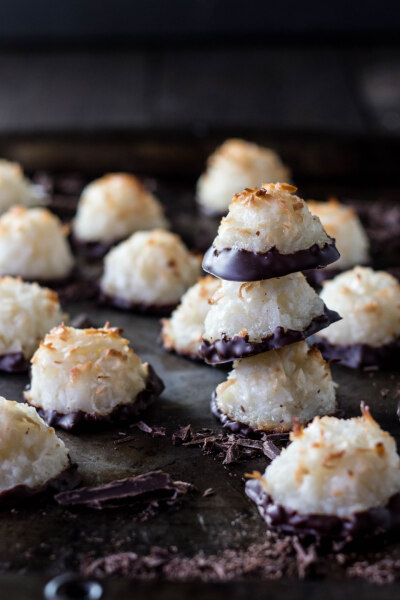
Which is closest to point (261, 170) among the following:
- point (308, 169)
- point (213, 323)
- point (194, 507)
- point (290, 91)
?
point (308, 169)

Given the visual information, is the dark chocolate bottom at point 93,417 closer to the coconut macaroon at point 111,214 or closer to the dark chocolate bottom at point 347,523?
the dark chocolate bottom at point 347,523

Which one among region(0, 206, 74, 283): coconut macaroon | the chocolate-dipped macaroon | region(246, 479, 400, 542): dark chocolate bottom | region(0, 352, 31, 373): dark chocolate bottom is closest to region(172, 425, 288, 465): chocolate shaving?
region(246, 479, 400, 542): dark chocolate bottom

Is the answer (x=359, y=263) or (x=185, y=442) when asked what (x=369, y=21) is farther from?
(x=185, y=442)

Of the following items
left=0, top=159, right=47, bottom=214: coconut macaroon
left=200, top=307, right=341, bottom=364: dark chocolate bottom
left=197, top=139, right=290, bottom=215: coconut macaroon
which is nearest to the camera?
left=200, top=307, right=341, bottom=364: dark chocolate bottom

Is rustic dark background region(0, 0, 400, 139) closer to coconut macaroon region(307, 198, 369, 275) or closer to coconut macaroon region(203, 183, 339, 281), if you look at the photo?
coconut macaroon region(307, 198, 369, 275)

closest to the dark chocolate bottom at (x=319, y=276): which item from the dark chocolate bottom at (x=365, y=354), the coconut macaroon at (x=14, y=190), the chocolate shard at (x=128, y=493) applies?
the dark chocolate bottom at (x=365, y=354)
